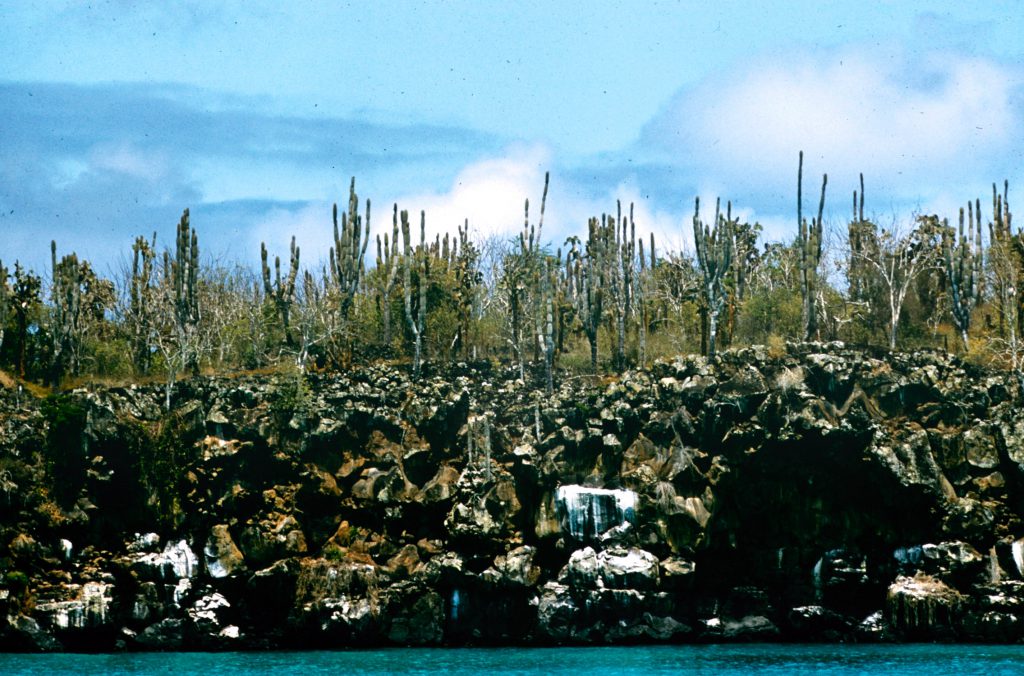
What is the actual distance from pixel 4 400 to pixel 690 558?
83.6 ft

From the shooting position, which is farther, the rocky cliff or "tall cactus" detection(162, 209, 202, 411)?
"tall cactus" detection(162, 209, 202, 411)

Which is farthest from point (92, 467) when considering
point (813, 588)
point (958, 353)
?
point (958, 353)

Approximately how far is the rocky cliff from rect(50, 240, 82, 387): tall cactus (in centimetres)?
595

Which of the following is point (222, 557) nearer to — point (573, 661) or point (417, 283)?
point (573, 661)

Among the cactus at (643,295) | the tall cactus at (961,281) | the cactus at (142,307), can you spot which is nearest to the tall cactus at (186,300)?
the cactus at (142,307)

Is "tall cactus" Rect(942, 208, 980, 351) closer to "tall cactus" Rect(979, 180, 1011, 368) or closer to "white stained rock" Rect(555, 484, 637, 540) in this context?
"tall cactus" Rect(979, 180, 1011, 368)

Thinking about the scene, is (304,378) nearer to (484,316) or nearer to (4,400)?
(4,400)

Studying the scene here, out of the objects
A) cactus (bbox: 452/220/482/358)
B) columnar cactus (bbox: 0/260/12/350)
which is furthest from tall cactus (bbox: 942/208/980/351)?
columnar cactus (bbox: 0/260/12/350)

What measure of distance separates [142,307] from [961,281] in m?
37.0

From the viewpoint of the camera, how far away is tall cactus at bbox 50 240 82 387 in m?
49.2

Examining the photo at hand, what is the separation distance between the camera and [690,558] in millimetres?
40000

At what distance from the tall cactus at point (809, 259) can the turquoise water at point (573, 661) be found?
1472 cm

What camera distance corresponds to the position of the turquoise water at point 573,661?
32375 millimetres

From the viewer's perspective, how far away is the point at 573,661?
34875 mm
